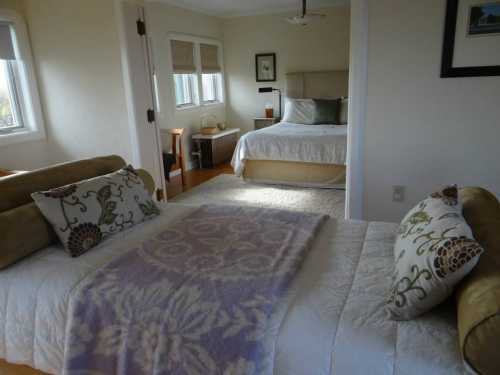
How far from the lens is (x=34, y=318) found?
1.44m

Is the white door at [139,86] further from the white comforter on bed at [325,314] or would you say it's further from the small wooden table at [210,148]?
the small wooden table at [210,148]

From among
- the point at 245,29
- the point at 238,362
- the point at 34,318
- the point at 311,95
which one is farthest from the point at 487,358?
the point at 245,29

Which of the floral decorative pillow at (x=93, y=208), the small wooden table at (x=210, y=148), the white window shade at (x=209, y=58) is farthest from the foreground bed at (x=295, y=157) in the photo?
the floral decorative pillow at (x=93, y=208)

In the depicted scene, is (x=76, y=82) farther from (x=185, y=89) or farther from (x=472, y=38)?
(x=472, y=38)

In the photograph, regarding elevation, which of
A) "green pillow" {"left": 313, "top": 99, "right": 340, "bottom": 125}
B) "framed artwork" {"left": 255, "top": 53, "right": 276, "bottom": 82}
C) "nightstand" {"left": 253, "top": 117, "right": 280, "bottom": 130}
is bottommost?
"nightstand" {"left": 253, "top": 117, "right": 280, "bottom": 130}

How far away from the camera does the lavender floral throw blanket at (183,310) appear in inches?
46.7

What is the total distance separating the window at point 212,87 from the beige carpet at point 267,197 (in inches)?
86.9

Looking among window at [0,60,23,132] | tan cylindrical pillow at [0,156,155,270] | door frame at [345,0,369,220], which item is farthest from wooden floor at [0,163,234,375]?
tan cylindrical pillow at [0,156,155,270]

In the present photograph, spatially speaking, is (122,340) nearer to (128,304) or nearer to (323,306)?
(128,304)

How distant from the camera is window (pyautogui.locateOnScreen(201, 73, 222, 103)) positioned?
21.2 ft

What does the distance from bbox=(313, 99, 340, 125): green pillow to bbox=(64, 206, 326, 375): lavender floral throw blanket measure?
13.3ft

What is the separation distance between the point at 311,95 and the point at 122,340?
18.1ft

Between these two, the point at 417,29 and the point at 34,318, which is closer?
the point at 34,318

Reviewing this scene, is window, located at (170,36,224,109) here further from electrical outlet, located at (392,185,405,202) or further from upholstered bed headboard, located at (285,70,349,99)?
electrical outlet, located at (392,185,405,202)
